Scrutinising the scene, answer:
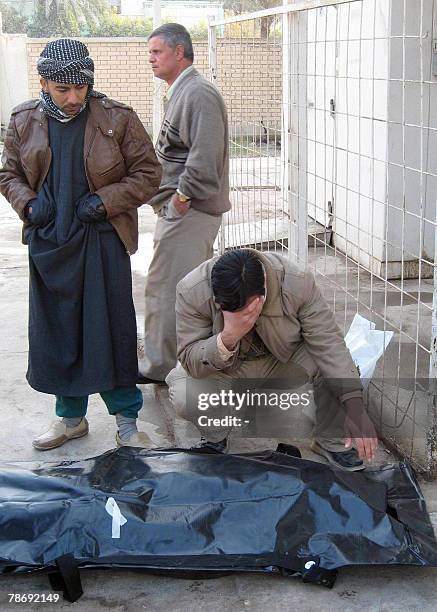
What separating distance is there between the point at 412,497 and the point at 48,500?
123cm

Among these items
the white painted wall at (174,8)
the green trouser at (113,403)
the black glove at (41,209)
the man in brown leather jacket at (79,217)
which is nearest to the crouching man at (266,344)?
the green trouser at (113,403)

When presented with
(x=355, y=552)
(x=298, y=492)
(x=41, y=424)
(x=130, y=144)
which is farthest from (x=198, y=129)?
(x=355, y=552)

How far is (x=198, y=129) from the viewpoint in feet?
13.1

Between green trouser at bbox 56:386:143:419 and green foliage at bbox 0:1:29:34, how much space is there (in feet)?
102

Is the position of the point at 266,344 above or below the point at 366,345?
above

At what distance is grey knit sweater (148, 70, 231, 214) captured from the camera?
13.1 feet

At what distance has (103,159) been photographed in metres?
3.40

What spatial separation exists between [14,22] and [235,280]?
32.9 meters

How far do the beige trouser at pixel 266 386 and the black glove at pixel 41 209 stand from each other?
2.72 ft

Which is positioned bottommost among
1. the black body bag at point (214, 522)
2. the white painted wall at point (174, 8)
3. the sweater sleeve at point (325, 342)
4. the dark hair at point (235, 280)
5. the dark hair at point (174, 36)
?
the black body bag at point (214, 522)

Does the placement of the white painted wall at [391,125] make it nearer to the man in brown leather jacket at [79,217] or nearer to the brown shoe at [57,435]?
the man in brown leather jacket at [79,217]

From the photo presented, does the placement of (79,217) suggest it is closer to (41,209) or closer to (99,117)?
(41,209)

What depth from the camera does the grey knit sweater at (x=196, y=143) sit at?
400cm

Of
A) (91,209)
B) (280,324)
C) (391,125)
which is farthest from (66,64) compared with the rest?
(391,125)
